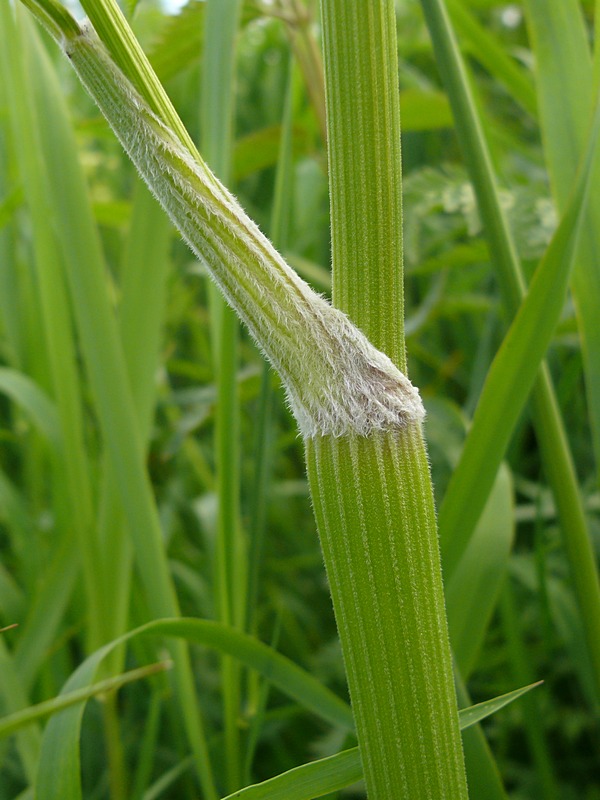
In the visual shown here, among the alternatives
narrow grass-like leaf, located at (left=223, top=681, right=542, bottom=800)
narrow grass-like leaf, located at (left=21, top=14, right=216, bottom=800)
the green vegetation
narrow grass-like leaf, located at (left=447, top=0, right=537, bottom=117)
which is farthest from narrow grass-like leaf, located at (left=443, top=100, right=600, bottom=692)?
narrow grass-like leaf, located at (left=447, top=0, right=537, bottom=117)

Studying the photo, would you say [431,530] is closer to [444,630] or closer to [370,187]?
[444,630]

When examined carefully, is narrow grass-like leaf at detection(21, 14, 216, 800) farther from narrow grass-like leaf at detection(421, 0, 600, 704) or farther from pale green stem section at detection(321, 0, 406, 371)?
pale green stem section at detection(321, 0, 406, 371)

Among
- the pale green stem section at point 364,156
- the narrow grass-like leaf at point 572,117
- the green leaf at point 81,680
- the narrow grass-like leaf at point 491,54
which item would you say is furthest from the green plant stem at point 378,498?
the narrow grass-like leaf at point 491,54

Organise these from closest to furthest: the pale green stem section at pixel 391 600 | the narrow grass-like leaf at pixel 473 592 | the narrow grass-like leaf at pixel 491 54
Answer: the pale green stem section at pixel 391 600 → the narrow grass-like leaf at pixel 473 592 → the narrow grass-like leaf at pixel 491 54

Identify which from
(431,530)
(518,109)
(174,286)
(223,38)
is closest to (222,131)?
(223,38)

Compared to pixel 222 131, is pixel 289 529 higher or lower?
lower

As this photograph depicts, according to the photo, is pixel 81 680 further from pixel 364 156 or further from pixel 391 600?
pixel 364 156

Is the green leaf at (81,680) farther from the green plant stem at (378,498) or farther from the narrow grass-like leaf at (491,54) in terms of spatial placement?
the narrow grass-like leaf at (491,54)
